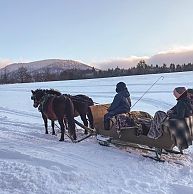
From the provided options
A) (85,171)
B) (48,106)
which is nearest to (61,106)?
(48,106)

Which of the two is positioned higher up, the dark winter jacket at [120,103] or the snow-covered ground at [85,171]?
the dark winter jacket at [120,103]

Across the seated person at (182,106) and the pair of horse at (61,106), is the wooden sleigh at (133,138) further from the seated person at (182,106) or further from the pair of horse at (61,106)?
the pair of horse at (61,106)

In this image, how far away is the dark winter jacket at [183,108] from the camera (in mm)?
4285

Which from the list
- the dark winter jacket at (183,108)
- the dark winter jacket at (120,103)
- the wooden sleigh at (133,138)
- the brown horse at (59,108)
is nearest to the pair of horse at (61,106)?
the brown horse at (59,108)

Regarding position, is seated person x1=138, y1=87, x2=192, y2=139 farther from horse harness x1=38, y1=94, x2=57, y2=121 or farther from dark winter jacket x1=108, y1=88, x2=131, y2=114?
horse harness x1=38, y1=94, x2=57, y2=121

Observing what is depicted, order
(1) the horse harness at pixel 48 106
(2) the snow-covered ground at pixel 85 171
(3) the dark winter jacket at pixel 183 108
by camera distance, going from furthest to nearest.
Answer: (1) the horse harness at pixel 48 106
(3) the dark winter jacket at pixel 183 108
(2) the snow-covered ground at pixel 85 171

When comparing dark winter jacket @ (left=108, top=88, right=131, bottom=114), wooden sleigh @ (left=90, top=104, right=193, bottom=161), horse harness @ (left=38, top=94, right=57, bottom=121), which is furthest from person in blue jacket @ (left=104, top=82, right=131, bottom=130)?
horse harness @ (left=38, top=94, right=57, bottom=121)

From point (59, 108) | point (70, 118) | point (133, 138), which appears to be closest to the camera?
point (133, 138)

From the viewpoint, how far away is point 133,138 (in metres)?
5.08

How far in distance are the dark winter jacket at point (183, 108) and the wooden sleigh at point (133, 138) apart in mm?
157

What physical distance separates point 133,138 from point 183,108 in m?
1.30

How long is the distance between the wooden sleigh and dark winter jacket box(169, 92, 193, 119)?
0.16 metres

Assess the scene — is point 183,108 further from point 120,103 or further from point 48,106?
point 48,106

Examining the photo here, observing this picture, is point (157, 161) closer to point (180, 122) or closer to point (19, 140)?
point (180, 122)
